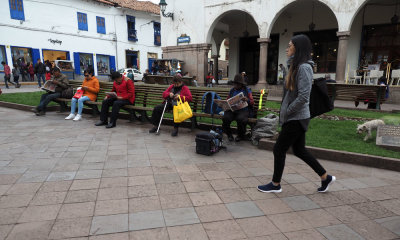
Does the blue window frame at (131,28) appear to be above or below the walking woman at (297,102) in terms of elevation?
above

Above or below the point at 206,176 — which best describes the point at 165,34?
above

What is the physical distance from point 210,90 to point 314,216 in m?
3.93

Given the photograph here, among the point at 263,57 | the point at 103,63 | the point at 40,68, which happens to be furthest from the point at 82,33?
the point at 263,57

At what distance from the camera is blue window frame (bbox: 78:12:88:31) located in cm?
2505

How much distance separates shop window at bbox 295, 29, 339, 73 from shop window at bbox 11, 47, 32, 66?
845 inches

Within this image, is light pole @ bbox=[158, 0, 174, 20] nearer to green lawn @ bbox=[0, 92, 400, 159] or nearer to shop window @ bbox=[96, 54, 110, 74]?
green lawn @ bbox=[0, 92, 400, 159]

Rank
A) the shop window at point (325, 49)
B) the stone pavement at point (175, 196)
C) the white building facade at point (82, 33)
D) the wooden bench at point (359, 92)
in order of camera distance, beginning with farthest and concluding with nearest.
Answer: the white building facade at point (82, 33), the shop window at point (325, 49), the wooden bench at point (359, 92), the stone pavement at point (175, 196)

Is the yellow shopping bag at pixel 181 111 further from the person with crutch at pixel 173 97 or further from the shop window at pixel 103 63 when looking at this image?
the shop window at pixel 103 63

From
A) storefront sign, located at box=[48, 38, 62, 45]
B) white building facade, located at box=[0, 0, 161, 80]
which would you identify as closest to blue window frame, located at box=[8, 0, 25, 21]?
Answer: white building facade, located at box=[0, 0, 161, 80]

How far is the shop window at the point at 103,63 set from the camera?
2753cm

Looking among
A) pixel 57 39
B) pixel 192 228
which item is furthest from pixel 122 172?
pixel 57 39

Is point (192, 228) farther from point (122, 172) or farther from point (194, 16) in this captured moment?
point (194, 16)

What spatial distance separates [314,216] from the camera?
2787mm

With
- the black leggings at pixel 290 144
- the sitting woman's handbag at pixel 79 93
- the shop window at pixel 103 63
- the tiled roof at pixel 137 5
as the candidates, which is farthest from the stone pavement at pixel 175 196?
the tiled roof at pixel 137 5
